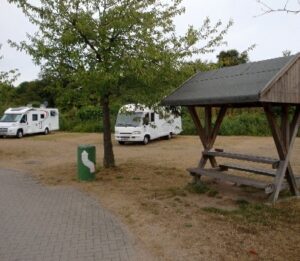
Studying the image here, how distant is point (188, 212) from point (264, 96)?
2.59 metres

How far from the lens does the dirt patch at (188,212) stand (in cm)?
583

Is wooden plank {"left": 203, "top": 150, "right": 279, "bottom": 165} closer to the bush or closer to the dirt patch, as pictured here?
the dirt patch

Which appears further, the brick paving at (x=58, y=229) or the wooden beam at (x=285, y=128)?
the wooden beam at (x=285, y=128)

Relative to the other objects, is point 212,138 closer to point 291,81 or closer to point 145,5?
point 291,81

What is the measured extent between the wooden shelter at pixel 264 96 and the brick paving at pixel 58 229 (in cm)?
309

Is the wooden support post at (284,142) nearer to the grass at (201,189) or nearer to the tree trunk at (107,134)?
the grass at (201,189)

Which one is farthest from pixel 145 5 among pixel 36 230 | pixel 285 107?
pixel 36 230

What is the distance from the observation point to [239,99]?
7.64 meters

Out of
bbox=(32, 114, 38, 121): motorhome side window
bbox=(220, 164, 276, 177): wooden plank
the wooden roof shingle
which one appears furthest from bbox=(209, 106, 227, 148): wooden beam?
bbox=(32, 114, 38, 121): motorhome side window

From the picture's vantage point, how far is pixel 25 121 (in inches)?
1235

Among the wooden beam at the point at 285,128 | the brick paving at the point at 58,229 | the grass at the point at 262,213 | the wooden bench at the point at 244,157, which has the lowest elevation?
the brick paving at the point at 58,229

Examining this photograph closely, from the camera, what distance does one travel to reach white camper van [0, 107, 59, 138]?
3022 centimetres

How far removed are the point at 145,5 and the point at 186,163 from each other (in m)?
5.99

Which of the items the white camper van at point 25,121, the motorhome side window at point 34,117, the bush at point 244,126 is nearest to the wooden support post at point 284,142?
the bush at point 244,126
